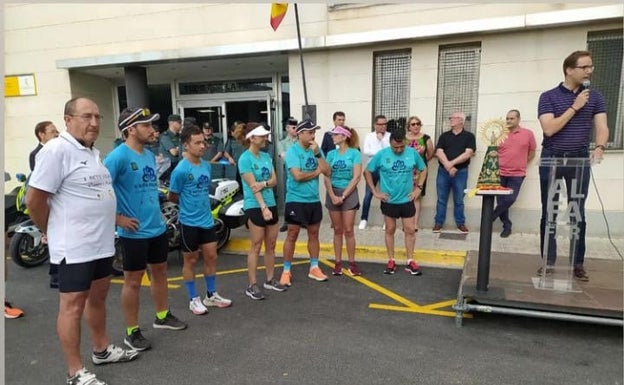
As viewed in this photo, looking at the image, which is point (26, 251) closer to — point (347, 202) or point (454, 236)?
point (347, 202)

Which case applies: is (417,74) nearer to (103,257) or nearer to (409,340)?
(409,340)

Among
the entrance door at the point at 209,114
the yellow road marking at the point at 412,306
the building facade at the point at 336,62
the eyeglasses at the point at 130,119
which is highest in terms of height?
the building facade at the point at 336,62

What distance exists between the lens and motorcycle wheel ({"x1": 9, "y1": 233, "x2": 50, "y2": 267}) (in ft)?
18.6

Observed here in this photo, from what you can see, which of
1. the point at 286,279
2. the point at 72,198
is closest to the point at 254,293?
the point at 286,279

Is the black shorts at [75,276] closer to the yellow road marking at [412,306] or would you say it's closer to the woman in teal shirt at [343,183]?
the yellow road marking at [412,306]

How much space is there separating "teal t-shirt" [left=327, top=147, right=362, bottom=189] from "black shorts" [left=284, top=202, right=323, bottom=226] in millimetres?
454

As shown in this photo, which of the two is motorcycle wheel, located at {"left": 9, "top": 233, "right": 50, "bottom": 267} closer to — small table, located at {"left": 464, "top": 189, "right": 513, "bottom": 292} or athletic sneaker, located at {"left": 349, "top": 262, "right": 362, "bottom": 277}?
athletic sneaker, located at {"left": 349, "top": 262, "right": 362, "bottom": 277}

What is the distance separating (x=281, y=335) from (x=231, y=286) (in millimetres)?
1483

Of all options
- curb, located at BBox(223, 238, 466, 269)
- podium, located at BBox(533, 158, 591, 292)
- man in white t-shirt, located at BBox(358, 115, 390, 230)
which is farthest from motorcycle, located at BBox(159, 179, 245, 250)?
podium, located at BBox(533, 158, 591, 292)

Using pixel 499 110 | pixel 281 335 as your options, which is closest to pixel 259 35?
pixel 499 110

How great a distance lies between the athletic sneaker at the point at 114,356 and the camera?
3211 mm

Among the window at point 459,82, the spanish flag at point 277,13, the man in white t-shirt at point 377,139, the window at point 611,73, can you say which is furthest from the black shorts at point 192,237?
the window at point 611,73

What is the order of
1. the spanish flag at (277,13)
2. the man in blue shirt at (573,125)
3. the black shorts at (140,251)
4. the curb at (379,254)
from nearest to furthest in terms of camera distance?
the black shorts at (140,251) → the man in blue shirt at (573,125) → the curb at (379,254) → the spanish flag at (277,13)

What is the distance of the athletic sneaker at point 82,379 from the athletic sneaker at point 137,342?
0.51m
